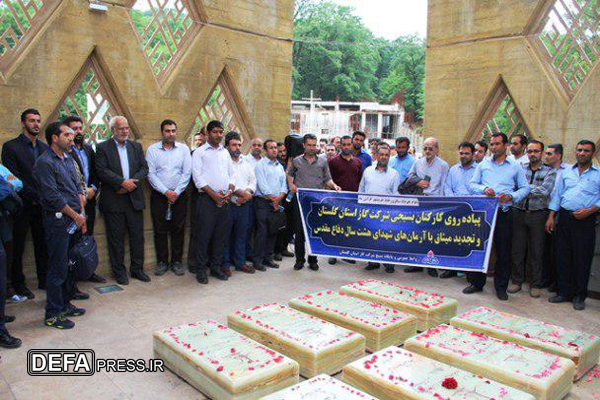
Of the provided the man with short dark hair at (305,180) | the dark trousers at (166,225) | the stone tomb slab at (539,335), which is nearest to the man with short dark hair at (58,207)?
the dark trousers at (166,225)

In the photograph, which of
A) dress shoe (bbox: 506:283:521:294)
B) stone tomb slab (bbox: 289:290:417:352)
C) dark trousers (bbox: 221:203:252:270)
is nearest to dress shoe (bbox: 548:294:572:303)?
dress shoe (bbox: 506:283:521:294)

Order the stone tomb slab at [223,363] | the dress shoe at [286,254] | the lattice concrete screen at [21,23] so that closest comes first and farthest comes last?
the stone tomb slab at [223,363] → the lattice concrete screen at [21,23] → the dress shoe at [286,254]

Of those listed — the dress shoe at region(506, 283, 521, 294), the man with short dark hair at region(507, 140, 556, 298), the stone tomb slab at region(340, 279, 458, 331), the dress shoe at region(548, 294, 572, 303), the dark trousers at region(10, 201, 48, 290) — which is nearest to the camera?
the stone tomb slab at region(340, 279, 458, 331)

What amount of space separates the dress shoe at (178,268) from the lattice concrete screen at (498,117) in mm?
4268

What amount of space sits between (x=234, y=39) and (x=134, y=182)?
2.50 m

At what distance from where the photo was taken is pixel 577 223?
191 inches

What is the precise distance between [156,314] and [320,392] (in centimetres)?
220

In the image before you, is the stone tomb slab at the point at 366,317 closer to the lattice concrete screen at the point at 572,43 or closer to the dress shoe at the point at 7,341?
the dress shoe at the point at 7,341

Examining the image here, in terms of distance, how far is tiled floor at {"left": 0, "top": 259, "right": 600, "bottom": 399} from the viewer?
307 centimetres

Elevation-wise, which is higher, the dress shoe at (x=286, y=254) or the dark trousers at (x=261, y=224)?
the dark trousers at (x=261, y=224)

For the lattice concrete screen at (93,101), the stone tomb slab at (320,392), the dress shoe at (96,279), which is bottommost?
the dress shoe at (96,279)

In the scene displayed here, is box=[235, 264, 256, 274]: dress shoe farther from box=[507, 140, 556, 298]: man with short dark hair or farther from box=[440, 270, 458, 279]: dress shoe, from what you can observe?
box=[507, 140, 556, 298]: man with short dark hair

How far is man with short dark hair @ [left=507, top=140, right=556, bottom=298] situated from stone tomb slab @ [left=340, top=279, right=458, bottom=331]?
1437mm

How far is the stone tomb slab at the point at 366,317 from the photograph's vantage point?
3684 millimetres
